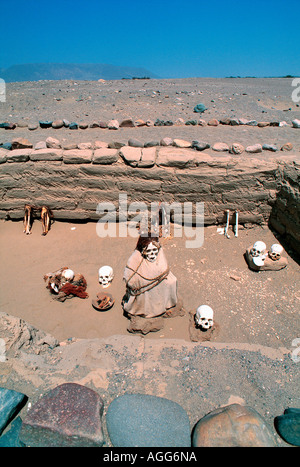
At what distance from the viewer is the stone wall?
5441 millimetres

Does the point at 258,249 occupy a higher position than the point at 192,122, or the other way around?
the point at 192,122

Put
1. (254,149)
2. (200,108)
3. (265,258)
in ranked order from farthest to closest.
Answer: (200,108) → (254,149) → (265,258)

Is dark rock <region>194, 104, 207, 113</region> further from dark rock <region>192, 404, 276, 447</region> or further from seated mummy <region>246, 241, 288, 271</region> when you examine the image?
dark rock <region>192, 404, 276, 447</region>

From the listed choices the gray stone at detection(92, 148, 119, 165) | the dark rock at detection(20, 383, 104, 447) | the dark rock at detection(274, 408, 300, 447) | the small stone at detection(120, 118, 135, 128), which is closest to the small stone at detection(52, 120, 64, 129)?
the small stone at detection(120, 118, 135, 128)

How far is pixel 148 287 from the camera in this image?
149 inches

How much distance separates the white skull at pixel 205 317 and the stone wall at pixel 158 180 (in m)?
2.50

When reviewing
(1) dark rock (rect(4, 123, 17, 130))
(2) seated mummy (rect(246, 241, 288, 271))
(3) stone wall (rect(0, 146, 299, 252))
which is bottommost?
(2) seated mummy (rect(246, 241, 288, 271))

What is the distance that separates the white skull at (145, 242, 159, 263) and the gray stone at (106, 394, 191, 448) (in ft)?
5.10

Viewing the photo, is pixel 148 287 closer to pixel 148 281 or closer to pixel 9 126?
pixel 148 281

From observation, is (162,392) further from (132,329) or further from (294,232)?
(294,232)

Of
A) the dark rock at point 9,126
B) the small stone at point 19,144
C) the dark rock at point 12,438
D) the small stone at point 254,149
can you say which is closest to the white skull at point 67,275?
the dark rock at point 12,438

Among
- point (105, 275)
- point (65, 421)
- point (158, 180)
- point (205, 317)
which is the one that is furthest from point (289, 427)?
point (158, 180)

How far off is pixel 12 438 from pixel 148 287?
6.84ft

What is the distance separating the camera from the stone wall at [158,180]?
5441mm
